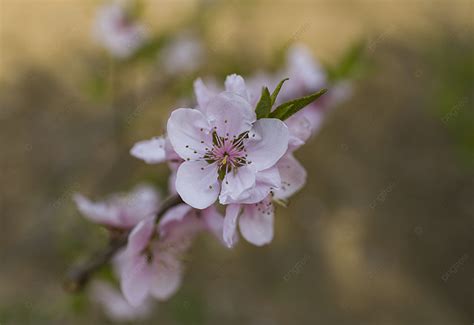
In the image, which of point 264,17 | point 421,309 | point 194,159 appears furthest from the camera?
point 264,17

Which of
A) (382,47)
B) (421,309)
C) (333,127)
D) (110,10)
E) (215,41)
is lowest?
(421,309)

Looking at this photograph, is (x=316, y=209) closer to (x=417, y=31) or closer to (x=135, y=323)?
(x=135, y=323)

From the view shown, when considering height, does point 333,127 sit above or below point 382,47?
below

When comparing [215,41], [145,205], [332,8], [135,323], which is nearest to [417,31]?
[332,8]

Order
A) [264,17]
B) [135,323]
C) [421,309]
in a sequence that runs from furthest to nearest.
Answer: [264,17], [421,309], [135,323]

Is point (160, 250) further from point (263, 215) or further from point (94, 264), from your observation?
point (263, 215)

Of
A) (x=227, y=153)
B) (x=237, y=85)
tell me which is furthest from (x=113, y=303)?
(x=237, y=85)

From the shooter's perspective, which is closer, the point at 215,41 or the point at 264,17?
the point at 215,41
